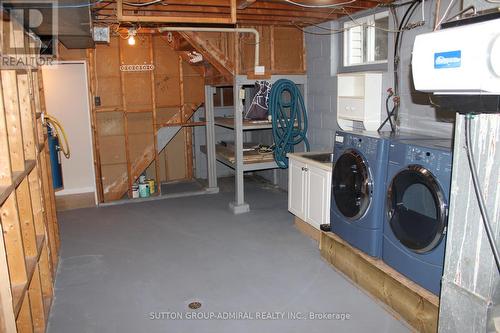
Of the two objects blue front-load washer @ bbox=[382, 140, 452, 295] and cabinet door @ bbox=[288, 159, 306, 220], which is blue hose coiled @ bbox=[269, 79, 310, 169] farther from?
blue front-load washer @ bbox=[382, 140, 452, 295]

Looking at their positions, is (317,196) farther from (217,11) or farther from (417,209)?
(217,11)

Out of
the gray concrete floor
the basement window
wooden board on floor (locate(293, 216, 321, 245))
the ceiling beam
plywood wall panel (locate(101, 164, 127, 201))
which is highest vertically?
the ceiling beam

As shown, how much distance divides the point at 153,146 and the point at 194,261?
2889mm

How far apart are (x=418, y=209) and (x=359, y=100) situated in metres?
1.61

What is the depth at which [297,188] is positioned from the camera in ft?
14.6

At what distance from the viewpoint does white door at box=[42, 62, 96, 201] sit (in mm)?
6332

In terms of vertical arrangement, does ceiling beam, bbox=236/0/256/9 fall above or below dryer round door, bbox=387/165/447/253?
above

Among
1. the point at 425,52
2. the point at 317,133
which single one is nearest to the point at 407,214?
the point at 425,52

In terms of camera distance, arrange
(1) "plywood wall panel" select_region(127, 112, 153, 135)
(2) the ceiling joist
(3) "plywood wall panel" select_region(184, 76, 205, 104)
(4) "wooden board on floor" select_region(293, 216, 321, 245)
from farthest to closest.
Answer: (3) "plywood wall panel" select_region(184, 76, 205, 104), (1) "plywood wall panel" select_region(127, 112, 153, 135), (4) "wooden board on floor" select_region(293, 216, 321, 245), (2) the ceiling joist

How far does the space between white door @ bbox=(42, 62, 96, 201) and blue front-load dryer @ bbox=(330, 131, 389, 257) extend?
13.5 feet

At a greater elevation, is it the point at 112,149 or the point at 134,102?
the point at 134,102

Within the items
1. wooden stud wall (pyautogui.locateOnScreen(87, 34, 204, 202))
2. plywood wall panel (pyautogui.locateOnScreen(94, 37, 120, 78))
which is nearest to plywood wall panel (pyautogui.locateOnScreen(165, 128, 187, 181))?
wooden stud wall (pyautogui.locateOnScreen(87, 34, 204, 202))

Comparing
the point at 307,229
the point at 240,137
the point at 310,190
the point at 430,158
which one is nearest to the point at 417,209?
the point at 430,158

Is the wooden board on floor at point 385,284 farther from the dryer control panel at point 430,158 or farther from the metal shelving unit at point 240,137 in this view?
the metal shelving unit at point 240,137
